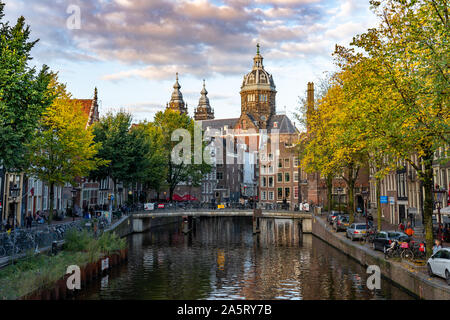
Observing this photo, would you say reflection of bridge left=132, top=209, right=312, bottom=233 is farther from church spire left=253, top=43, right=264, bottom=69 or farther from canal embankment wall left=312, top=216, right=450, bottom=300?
church spire left=253, top=43, right=264, bottom=69

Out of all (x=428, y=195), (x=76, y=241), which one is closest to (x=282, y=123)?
(x=76, y=241)

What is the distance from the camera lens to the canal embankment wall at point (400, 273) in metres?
19.7

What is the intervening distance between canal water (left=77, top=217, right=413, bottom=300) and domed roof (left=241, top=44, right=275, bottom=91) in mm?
117265

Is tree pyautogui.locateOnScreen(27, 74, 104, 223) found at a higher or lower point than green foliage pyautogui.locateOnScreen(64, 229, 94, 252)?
higher

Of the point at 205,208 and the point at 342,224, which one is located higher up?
the point at 205,208

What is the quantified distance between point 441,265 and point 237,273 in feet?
52.4

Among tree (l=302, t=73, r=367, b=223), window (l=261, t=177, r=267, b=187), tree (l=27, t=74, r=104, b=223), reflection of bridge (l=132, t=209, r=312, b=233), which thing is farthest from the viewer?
window (l=261, t=177, r=267, b=187)

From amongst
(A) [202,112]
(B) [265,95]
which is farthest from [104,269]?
(A) [202,112]

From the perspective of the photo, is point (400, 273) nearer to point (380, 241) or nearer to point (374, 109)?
point (380, 241)

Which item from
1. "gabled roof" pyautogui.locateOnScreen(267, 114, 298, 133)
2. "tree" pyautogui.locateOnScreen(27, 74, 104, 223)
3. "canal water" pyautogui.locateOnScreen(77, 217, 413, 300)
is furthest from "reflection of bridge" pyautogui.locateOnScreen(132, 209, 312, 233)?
"gabled roof" pyautogui.locateOnScreen(267, 114, 298, 133)

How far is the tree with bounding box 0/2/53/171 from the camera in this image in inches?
902

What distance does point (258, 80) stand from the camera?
16462 centimetres

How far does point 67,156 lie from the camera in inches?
1665
